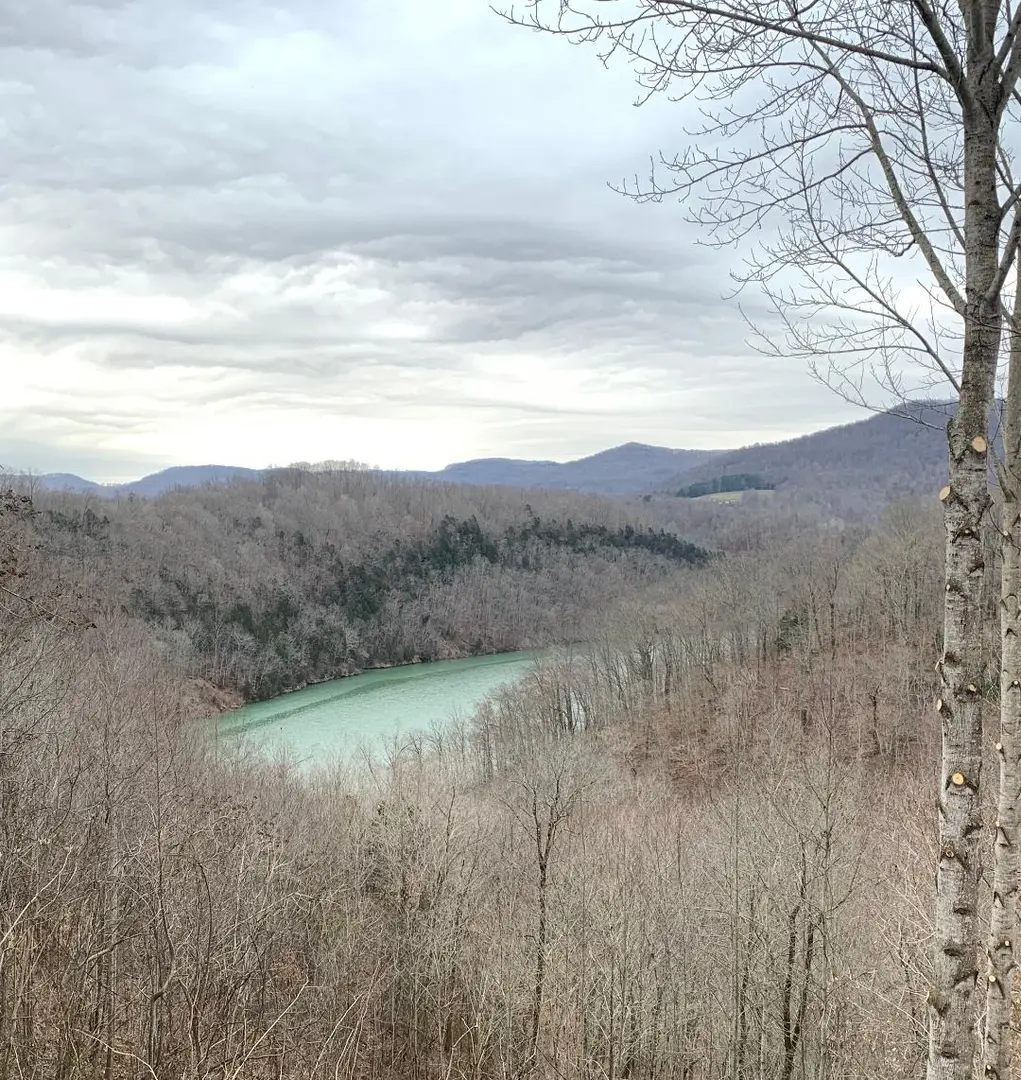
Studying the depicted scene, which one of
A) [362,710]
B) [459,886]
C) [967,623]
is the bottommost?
[362,710]

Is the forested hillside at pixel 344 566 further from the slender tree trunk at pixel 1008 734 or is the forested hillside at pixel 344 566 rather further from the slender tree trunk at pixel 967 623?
the slender tree trunk at pixel 967 623

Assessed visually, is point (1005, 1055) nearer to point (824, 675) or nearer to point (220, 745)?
point (220, 745)

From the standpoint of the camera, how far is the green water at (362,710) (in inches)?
1527

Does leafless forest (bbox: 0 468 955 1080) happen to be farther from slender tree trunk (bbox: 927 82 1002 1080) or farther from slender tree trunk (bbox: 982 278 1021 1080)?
slender tree trunk (bbox: 982 278 1021 1080)

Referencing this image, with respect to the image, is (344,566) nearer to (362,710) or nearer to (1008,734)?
(362,710)

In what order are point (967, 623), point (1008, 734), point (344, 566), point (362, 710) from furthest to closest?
point (344, 566) → point (362, 710) → point (1008, 734) → point (967, 623)

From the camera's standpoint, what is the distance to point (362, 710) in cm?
4947

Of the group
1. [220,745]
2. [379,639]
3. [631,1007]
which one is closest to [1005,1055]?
[631,1007]

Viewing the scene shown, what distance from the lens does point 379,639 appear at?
2970 inches

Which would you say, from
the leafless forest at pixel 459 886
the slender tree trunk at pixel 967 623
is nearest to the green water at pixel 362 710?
the leafless forest at pixel 459 886

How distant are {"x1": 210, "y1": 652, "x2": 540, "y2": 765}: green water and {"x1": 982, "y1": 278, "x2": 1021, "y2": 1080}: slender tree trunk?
29983 millimetres

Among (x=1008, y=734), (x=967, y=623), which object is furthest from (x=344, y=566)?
(x=967, y=623)

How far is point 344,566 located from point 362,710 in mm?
42127

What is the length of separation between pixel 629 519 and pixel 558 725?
8540cm
